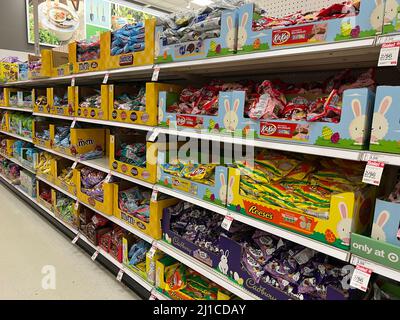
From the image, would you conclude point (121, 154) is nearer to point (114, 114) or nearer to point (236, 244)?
point (114, 114)

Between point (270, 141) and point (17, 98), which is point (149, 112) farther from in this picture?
point (17, 98)

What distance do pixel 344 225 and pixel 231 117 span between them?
690mm

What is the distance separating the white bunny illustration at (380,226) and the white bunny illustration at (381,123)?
251mm

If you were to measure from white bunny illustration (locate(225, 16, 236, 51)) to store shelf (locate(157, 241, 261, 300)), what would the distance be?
1.18 metres

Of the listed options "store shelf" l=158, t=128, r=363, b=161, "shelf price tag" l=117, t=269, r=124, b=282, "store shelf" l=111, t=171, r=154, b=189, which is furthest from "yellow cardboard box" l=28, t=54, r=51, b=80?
"store shelf" l=158, t=128, r=363, b=161

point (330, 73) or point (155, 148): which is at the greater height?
point (330, 73)

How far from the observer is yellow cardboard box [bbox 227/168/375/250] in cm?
105

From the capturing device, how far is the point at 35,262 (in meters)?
2.52

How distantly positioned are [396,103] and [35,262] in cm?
285

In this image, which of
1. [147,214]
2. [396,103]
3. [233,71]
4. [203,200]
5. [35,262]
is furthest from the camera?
[35,262]

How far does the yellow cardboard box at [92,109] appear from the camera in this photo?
2.27 m

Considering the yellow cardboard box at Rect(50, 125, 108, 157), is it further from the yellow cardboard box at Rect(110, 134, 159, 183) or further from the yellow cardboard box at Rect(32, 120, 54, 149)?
the yellow cardboard box at Rect(110, 134, 159, 183)
